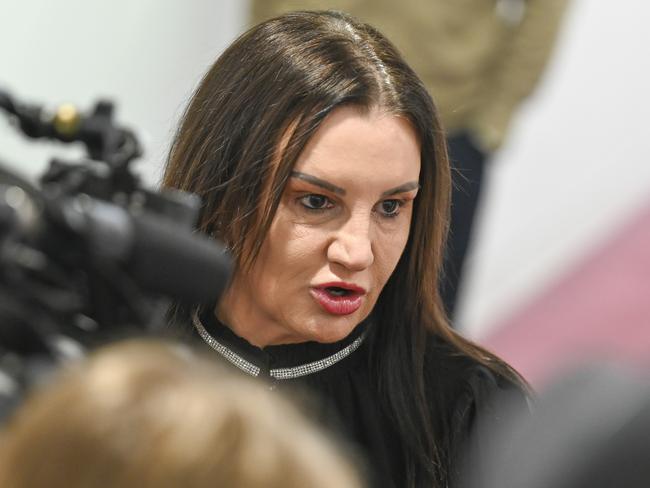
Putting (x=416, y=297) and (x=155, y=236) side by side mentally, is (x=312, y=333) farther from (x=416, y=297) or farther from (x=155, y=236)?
(x=155, y=236)

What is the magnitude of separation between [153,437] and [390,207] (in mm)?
891

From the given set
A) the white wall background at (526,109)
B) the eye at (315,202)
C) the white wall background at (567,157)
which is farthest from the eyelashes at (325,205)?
the white wall background at (567,157)

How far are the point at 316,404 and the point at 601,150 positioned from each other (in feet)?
8.98

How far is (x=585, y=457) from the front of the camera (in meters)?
0.74

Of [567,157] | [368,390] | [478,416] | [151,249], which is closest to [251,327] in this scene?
[368,390]

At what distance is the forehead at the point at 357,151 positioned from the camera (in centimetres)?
161

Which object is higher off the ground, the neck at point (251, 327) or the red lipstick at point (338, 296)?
the red lipstick at point (338, 296)

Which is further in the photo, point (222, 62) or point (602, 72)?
point (602, 72)

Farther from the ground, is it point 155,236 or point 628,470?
point 628,470

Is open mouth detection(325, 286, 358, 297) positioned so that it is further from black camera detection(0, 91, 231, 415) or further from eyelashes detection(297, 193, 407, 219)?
black camera detection(0, 91, 231, 415)

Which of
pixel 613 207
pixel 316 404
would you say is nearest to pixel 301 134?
pixel 316 404

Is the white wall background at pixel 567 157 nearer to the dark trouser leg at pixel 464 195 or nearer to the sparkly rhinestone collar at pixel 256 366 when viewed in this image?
the dark trouser leg at pixel 464 195

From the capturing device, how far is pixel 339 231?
1631 mm

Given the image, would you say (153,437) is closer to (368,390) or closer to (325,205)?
(325,205)
